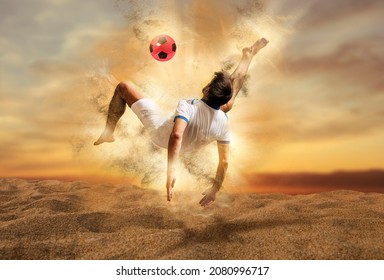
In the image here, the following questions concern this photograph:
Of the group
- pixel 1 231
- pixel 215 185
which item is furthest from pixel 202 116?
pixel 1 231

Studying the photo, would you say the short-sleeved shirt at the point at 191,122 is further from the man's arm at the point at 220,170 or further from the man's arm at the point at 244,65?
the man's arm at the point at 244,65

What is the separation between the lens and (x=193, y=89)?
14.6 ft

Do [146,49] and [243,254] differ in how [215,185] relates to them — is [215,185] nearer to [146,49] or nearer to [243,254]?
[243,254]

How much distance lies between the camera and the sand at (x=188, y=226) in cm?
339

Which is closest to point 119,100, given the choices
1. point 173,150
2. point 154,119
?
point 154,119

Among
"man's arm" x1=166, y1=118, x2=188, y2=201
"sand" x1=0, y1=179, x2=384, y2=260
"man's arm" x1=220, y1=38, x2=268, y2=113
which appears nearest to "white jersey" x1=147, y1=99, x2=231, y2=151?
"man's arm" x1=166, y1=118, x2=188, y2=201

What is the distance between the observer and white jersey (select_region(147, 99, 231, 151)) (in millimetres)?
3385

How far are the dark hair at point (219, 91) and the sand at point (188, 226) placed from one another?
3.63 feet

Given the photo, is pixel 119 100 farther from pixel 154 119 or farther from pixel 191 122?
pixel 191 122

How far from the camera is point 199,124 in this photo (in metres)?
3.44

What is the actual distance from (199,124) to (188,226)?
1020 millimetres

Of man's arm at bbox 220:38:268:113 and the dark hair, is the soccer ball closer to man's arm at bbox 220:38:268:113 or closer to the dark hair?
the dark hair

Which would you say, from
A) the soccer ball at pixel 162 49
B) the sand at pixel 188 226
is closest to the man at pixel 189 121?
the soccer ball at pixel 162 49

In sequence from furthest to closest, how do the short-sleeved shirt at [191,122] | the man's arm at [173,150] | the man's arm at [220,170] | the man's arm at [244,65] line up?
the man's arm at [244,65] < the man's arm at [220,170] < the short-sleeved shirt at [191,122] < the man's arm at [173,150]
